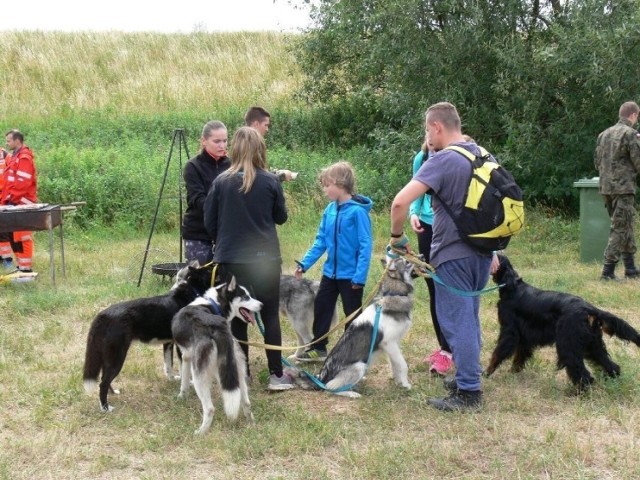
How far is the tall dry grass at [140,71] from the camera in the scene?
21.2 meters

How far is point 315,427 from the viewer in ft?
15.2

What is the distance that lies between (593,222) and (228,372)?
23.1ft

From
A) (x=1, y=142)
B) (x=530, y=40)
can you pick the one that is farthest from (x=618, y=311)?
(x=1, y=142)

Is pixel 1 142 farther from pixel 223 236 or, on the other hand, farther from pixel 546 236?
pixel 223 236

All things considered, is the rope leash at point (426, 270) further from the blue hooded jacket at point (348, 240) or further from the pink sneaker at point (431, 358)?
the pink sneaker at point (431, 358)

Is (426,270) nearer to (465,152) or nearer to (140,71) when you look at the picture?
(465,152)

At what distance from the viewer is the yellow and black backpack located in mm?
4469

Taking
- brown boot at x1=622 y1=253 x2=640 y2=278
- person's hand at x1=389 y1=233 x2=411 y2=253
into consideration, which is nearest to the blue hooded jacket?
person's hand at x1=389 y1=233 x2=411 y2=253

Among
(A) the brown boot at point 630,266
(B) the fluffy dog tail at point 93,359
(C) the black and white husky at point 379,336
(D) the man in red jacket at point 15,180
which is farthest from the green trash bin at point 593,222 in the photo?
(D) the man in red jacket at point 15,180

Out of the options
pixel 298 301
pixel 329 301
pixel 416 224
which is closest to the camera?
pixel 416 224

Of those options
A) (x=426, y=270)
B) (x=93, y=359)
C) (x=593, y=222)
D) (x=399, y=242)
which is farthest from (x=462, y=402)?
(x=593, y=222)

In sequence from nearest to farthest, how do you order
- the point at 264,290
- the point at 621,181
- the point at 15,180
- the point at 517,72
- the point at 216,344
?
the point at 216,344, the point at 264,290, the point at 621,181, the point at 15,180, the point at 517,72

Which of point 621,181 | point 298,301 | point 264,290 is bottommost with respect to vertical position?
point 298,301

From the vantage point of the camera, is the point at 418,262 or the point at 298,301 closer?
the point at 418,262
